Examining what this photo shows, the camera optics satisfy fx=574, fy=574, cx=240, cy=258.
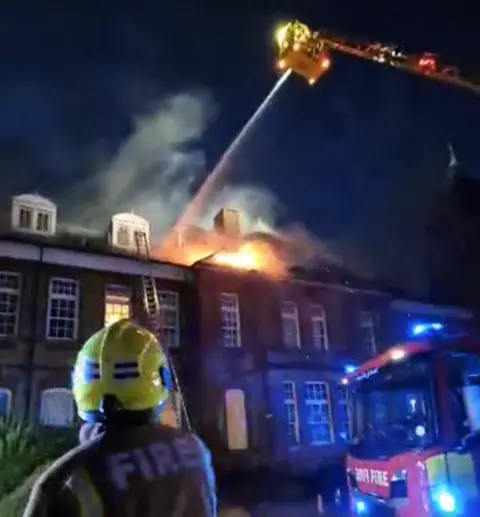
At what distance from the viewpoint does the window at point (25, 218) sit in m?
18.2

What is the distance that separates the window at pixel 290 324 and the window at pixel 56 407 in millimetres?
7978

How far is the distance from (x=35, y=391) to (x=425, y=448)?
41.0ft

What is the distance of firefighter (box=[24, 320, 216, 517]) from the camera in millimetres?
1661

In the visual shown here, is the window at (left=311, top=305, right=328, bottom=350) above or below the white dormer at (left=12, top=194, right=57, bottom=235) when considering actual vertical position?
below

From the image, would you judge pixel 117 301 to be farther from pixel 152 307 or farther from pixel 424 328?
pixel 424 328

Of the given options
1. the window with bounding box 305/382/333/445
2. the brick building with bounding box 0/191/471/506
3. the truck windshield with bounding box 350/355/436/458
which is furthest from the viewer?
the window with bounding box 305/382/333/445

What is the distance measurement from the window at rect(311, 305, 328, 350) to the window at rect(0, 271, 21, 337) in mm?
10445

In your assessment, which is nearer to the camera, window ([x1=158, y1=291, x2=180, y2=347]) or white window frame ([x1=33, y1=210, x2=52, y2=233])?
white window frame ([x1=33, y1=210, x2=52, y2=233])

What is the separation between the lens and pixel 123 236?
20.6 m

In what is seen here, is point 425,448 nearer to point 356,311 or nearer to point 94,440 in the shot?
point 94,440

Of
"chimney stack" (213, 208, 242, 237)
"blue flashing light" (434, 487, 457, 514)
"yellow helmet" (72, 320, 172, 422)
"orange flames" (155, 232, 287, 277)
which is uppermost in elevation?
"chimney stack" (213, 208, 242, 237)

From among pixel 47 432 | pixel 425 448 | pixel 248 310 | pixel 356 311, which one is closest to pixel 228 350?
pixel 248 310

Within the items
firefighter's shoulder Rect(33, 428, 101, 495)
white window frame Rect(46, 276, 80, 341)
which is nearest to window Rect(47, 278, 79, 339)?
white window frame Rect(46, 276, 80, 341)

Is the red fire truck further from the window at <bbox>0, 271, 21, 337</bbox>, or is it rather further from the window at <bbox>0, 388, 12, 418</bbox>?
the window at <bbox>0, 271, 21, 337</bbox>
